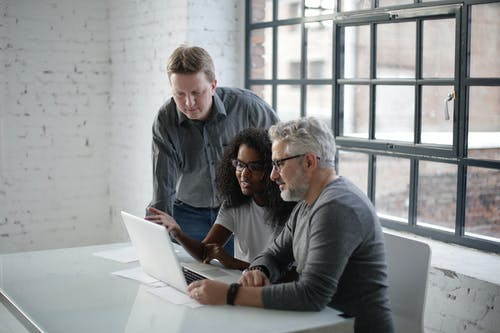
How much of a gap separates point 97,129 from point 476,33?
2974mm

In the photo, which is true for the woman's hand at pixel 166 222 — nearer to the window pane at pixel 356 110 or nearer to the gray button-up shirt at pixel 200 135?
the gray button-up shirt at pixel 200 135

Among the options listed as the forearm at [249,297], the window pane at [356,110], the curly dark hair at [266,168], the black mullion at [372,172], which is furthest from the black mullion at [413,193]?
the forearm at [249,297]

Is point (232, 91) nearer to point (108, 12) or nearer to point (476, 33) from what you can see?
point (476, 33)

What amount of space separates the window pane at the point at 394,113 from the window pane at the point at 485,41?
38 cm

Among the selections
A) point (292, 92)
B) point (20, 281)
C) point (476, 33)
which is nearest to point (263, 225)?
point (20, 281)

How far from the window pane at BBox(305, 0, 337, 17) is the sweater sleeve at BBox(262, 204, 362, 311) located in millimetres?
1836

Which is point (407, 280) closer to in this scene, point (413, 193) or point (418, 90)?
point (413, 193)

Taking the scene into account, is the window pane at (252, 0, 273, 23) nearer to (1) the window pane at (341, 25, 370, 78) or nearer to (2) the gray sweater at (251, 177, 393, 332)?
(1) the window pane at (341, 25, 370, 78)

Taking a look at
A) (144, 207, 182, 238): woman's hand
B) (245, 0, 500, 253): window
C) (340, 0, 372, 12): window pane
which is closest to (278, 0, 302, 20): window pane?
(245, 0, 500, 253): window

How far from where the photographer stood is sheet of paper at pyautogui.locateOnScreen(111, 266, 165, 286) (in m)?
2.49

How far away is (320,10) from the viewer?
3.89 m

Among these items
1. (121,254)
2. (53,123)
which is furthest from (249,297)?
(53,123)

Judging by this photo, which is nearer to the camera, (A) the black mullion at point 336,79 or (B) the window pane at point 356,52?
(B) the window pane at point 356,52

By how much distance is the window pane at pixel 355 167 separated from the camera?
3.69 metres
